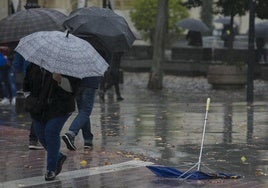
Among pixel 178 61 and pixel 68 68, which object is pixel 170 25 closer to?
pixel 178 61

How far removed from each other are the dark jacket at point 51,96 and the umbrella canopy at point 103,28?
1.83 meters

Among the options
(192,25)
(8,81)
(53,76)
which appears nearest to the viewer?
(53,76)

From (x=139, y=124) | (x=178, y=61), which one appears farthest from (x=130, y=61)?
(x=139, y=124)

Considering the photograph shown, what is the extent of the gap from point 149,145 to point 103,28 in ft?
6.25

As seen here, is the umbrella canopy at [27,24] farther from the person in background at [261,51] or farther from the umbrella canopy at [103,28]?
the person in background at [261,51]

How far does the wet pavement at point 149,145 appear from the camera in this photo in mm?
8359

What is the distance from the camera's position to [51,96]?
7988 millimetres

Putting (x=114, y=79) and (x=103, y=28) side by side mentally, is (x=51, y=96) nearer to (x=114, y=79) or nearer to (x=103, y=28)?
(x=103, y=28)

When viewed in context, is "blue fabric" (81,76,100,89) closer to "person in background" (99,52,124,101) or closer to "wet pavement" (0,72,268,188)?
"wet pavement" (0,72,268,188)

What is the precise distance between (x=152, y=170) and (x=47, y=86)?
5.13ft

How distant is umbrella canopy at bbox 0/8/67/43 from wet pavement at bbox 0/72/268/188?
62.6 inches

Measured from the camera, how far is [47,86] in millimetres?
7996

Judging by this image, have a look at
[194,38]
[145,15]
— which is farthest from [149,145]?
[145,15]

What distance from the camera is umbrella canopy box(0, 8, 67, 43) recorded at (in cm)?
1028
